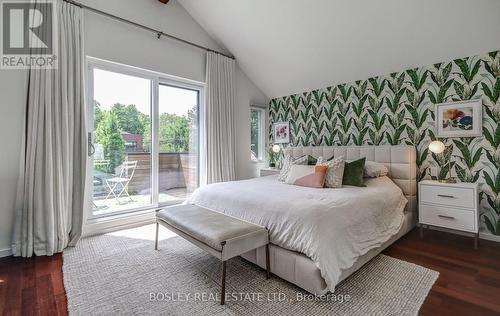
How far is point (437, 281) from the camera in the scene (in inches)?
80.8

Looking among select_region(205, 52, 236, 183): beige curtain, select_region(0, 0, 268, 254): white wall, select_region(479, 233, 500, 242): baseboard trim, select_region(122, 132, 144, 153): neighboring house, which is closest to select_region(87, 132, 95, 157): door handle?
select_region(122, 132, 144, 153): neighboring house

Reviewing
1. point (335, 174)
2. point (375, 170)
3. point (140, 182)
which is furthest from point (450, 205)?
point (140, 182)

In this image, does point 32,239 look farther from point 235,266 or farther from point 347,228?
point 347,228

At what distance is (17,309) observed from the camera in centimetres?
170

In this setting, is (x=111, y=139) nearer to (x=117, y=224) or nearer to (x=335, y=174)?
(x=117, y=224)

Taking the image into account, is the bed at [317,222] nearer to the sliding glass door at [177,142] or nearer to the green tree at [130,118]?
the sliding glass door at [177,142]

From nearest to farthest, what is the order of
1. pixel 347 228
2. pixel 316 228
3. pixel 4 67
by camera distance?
pixel 316 228, pixel 347 228, pixel 4 67

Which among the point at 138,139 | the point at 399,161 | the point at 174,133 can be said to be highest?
the point at 174,133

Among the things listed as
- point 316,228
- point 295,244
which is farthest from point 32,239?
point 316,228

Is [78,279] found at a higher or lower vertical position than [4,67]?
lower

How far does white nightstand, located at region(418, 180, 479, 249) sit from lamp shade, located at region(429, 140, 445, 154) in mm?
406

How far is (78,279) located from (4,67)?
2.25m

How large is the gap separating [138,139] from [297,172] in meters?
2.35

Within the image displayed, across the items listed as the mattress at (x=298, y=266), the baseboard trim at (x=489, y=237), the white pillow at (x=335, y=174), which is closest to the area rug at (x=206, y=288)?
the mattress at (x=298, y=266)
